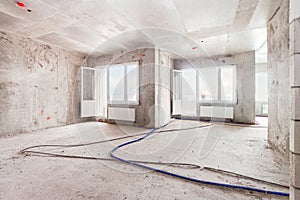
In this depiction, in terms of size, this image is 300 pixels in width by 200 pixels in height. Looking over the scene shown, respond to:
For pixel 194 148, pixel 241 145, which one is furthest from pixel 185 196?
pixel 241 145

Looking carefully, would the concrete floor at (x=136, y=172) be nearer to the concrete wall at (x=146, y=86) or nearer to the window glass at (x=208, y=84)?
the concrete wall at (x=146, y=86)

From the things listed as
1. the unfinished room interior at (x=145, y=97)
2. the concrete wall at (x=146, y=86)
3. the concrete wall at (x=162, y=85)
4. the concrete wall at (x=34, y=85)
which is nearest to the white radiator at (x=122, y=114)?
the unfinished room interior at (x=145, y=97)

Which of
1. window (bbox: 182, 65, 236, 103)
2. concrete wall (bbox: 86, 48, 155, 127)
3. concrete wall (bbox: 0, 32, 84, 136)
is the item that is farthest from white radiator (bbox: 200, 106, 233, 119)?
concrete wall (bbox: 0, 32, 84, 136)

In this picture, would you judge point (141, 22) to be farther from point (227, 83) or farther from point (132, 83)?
point (227, 83)

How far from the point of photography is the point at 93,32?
340 centimetres

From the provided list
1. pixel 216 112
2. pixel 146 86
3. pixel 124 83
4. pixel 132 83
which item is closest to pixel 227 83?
pixel 216 112

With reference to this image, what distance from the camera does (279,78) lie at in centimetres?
236

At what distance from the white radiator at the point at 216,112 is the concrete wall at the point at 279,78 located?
2411mm

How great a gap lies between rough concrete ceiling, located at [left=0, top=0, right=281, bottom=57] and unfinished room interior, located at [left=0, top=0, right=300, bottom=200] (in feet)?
0.08

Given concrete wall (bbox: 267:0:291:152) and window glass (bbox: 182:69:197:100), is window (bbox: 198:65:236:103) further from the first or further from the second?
concrete wall (bbox: 267:0:291:152)

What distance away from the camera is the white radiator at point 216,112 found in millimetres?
5119

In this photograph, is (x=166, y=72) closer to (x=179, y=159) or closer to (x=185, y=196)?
(x=179, y=159)

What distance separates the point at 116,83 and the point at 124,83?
33cm

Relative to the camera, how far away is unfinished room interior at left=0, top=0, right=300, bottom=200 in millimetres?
1481
